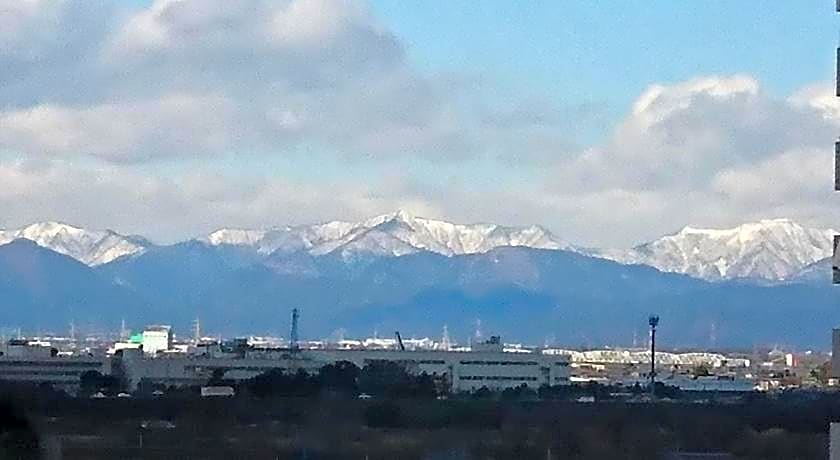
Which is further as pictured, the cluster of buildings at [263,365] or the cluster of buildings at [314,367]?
the cluster of buildings at [314,367]

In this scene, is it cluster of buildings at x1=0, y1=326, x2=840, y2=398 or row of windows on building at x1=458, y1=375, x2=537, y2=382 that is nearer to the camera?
cluster of buildings at x1=0, y1=326, x2=840, y2=398

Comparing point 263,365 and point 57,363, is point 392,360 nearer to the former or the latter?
point 263,365

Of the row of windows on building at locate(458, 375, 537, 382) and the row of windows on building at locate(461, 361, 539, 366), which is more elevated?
the row of windows on building at locate(461, 361, 539, 366)

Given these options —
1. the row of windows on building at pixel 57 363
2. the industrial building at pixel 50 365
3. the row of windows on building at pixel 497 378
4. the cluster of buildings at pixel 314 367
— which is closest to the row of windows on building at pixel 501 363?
the cluster of buildings at pixel 314 367

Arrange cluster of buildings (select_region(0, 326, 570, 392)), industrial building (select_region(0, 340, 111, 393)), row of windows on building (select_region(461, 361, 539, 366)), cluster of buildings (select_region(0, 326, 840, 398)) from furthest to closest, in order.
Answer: row of windows on building (select_region(461, 361, 539, 366)) < cluster of buildings (select_region(0, 326, 840, 398)) < cluster of buildings (select_region(0, 326, 570, 392)) < industrial building (select_region(0, 340, 111, 393))

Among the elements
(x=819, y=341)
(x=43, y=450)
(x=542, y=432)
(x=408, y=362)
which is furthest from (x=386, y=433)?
(x=819, y=341)

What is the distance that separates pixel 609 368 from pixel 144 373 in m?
36.4

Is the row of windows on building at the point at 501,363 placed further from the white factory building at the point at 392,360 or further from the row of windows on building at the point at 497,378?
the row of windows on building at the point at 497,378

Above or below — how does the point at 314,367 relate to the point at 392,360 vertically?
below

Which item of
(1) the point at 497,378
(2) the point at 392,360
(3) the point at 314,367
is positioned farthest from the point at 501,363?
(3) the point at 314,367

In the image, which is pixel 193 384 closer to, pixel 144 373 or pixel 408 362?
pixel 144 373

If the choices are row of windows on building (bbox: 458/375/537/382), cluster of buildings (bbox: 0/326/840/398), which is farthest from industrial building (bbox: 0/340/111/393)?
row of windows on building (bbox: 458/375/537/382)

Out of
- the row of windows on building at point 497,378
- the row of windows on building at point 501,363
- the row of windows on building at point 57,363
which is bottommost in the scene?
the row of windows on building at point 497,378

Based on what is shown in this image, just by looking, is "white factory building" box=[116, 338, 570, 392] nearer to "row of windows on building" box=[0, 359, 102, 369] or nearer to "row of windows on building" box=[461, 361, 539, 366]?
"row of windows on building" box=[461, 361, 539, 366]
